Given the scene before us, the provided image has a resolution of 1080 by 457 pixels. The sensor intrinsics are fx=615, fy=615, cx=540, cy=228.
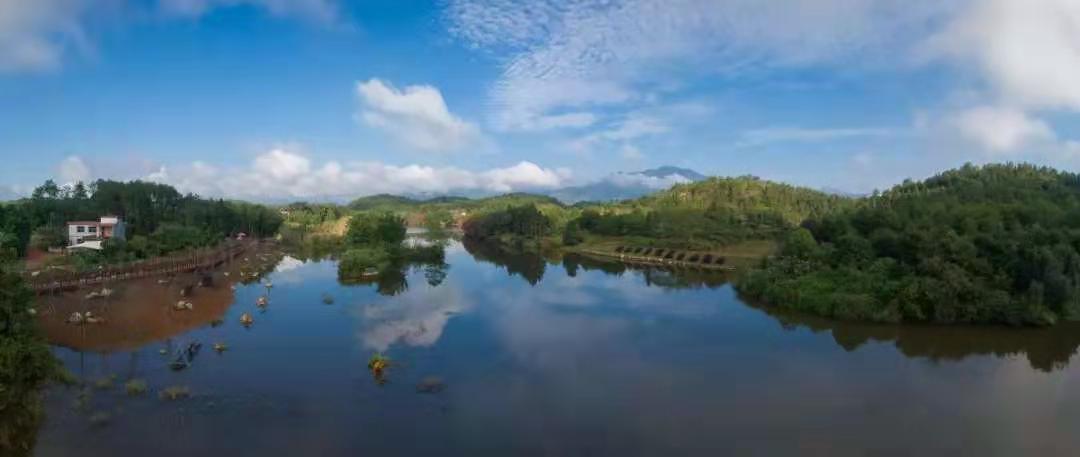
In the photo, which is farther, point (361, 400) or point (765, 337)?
point (765, 337)

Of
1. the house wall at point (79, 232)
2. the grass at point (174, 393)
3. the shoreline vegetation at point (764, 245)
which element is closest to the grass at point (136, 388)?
the grass at point (174, 393)

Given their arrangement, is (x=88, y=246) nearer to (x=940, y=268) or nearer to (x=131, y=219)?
(x=131, y=219)

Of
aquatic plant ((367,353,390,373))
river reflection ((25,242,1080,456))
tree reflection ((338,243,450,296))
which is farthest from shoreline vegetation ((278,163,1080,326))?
tree reflection ((338,243,450,296))

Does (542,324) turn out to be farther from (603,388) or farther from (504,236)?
(504,236)

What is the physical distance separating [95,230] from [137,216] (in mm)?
6716

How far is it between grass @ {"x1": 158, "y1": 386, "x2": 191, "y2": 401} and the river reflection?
0.27m

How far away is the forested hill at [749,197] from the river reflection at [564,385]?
52319 mm

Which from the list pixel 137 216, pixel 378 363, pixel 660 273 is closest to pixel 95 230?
pixel 137 216

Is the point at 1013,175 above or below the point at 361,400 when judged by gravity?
above

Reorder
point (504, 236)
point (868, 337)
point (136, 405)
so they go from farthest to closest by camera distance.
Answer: point (504, 236) → point (868, 337) → point (136, 405)

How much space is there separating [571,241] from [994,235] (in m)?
45.0

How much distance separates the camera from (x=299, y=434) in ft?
48.1

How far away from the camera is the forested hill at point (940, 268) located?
25328mm

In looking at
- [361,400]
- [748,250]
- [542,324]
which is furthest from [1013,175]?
[361,400]
